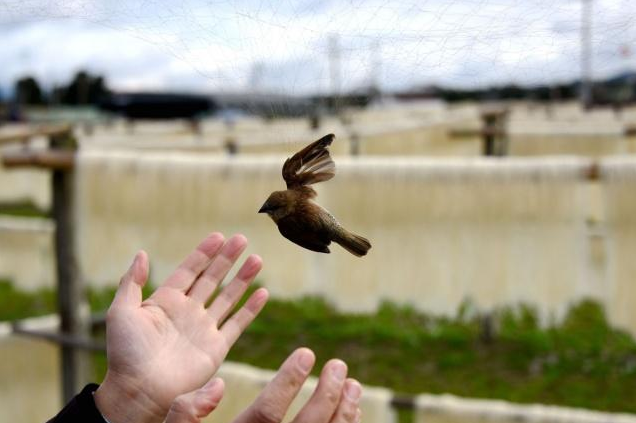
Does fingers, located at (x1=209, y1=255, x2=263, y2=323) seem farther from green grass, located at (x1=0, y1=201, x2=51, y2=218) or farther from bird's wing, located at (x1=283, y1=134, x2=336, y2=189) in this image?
green grass, located at (x1=0, y1=201, x2=51, y2=218)

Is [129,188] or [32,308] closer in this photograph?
[129,188]

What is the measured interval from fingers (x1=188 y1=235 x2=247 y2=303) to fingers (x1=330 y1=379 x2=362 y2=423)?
21cm

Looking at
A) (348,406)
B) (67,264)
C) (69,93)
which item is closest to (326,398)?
(348,406)

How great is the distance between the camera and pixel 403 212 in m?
3.49

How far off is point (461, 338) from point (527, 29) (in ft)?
11.6

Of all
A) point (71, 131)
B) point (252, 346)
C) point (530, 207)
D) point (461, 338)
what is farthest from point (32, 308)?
point (530, 207)

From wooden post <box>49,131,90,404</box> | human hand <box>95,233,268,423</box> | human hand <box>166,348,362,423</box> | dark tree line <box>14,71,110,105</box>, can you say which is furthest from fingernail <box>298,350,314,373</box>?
dark tree line <box>14,71,110,105</box>

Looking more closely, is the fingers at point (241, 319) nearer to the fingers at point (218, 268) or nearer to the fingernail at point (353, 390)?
the fingers at point (218, 268)

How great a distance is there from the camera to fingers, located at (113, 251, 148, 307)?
898mm

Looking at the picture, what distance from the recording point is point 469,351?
392cm

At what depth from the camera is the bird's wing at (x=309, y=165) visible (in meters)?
0.69

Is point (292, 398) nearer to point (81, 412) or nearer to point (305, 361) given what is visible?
point (305, 361)

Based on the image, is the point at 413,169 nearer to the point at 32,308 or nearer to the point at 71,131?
the point at 71,131

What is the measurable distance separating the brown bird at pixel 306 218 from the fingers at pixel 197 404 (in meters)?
0.15
